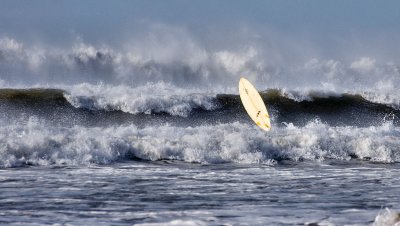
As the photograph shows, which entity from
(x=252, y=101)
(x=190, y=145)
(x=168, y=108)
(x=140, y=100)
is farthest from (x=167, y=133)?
(x=140, y=100)

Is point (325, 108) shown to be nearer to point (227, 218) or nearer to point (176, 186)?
point (176, 186)

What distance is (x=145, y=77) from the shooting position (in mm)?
33812

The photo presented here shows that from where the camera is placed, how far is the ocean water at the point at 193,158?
336 inches

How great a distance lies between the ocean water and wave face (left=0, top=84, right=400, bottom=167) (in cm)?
3

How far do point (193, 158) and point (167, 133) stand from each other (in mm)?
1807

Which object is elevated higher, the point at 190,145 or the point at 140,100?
the point at 140,100

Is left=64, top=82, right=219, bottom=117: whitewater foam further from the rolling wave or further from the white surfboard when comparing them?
the white surfboard

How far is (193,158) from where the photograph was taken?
14266mm

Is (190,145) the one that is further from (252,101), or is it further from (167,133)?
(252,101)

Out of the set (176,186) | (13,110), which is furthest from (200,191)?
(13,110)

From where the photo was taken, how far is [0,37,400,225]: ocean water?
8531mm

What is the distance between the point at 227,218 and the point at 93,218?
136 cm

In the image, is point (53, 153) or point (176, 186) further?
point (53, 153)

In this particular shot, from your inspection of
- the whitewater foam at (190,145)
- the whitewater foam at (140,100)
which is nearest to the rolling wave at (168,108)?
the whitewater foam at (140,100)
